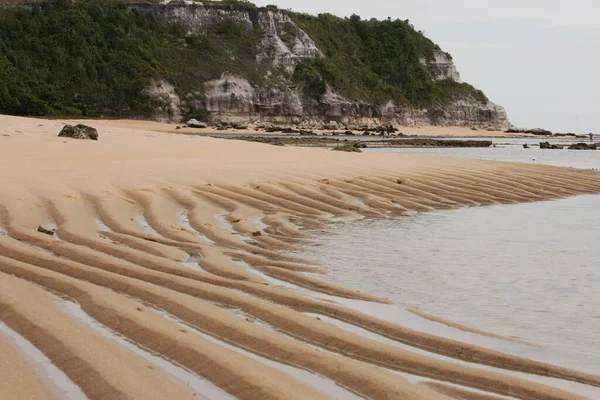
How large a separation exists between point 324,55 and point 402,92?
38.4ft

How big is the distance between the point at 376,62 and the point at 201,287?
101618mm

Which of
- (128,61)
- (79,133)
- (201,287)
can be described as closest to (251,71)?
(128,61)

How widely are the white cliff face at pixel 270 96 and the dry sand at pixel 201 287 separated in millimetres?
64109

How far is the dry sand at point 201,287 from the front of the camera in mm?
4043

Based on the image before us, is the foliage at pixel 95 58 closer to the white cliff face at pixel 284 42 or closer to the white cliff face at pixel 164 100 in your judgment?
the white cliff face at pixel 164 100

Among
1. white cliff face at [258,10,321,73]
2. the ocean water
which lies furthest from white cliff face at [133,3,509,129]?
the ocean water

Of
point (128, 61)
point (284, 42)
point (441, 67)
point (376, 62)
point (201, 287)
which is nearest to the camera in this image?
point (201, 287)

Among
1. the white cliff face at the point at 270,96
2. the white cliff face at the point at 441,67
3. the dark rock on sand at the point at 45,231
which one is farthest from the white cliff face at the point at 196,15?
the dark rock on sand at the point at 45,231

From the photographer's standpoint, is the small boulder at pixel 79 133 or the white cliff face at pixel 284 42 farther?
the white cliff face at pixel 284 42

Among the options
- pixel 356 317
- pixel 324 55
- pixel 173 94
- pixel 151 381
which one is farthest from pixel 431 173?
pixel 324 55

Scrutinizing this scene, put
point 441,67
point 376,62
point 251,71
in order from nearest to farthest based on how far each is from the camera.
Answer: point 251,71
point 376,62
point 441,67

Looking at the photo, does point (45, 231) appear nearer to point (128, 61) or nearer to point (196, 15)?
point (128, 61)

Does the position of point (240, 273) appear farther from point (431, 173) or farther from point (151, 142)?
point (151, 142)

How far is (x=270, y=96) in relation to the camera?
274 feet
